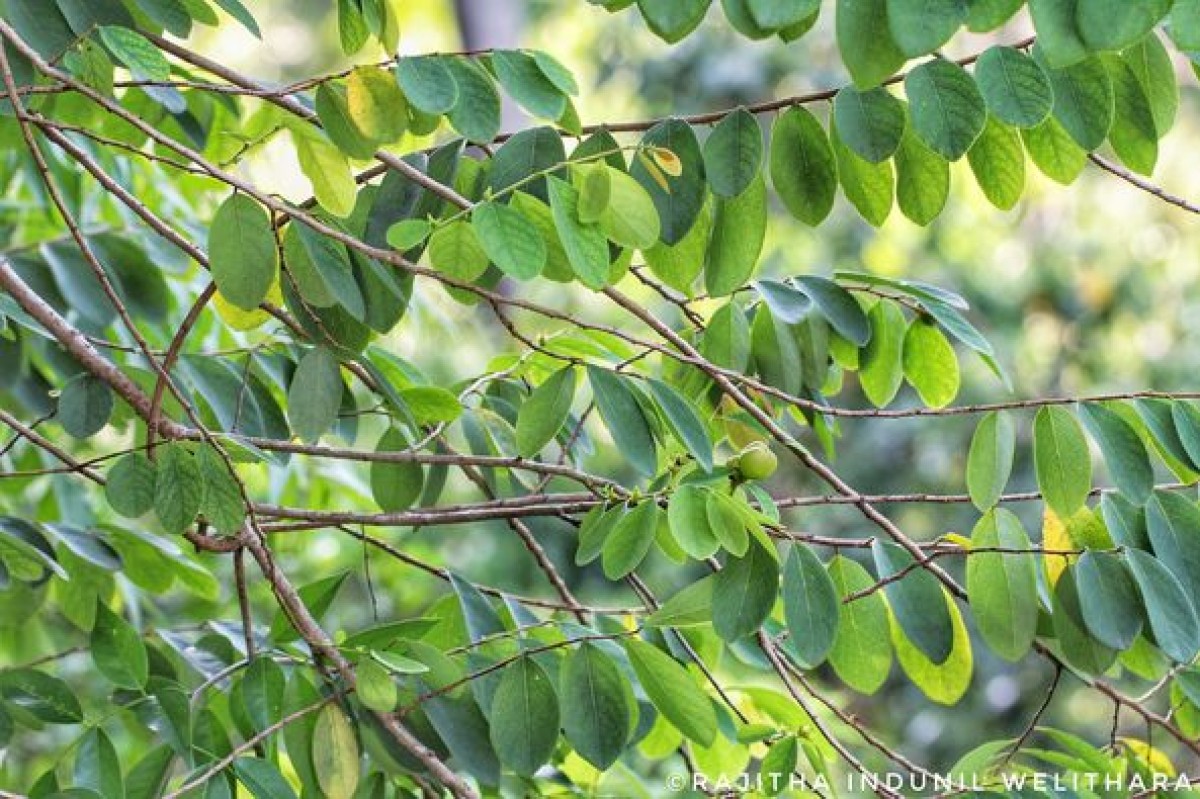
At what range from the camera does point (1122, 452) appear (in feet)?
2.98

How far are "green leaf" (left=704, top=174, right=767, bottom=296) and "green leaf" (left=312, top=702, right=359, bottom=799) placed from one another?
349 millimetres

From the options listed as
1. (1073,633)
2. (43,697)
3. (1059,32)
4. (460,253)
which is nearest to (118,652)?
(43,697)

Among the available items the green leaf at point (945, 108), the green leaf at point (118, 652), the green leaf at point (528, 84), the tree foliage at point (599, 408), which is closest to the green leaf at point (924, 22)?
the tree foliage at point (599, 408)

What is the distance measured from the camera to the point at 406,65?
2.85ft

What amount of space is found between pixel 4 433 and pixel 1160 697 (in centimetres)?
280

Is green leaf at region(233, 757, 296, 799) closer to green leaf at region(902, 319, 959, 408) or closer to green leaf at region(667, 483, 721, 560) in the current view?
green leaf at region(667, 483, 721, 560)

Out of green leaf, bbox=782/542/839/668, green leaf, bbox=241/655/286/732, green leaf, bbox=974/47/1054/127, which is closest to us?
green leaf, bbox=974/47/1054/127

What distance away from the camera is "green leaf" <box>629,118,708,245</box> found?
91 cm

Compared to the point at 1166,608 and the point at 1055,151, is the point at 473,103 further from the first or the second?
the point at 1166,608

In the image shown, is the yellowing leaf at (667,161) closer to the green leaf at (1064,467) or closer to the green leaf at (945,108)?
the green leaf at (945,108)

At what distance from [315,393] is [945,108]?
0.40 meters

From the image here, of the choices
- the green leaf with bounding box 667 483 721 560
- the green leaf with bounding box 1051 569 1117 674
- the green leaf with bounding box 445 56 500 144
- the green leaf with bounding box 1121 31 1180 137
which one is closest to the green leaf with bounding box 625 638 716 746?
the green leaf with bounding box 667 483 721 560

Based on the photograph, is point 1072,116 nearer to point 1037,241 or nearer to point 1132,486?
point 1132,486

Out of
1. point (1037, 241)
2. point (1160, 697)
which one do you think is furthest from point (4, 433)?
point (1037, 241)
